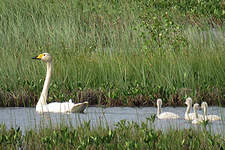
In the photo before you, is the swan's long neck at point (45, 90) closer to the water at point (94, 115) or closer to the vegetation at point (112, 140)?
the water at point (94, 115)

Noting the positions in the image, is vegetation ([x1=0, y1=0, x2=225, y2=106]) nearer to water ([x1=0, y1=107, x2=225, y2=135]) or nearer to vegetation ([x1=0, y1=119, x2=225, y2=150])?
water ([x1=0, y1=107, x2=225, y2=135])

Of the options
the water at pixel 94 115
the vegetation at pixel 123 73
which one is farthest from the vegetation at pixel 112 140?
the vegetation at pixel 123 73

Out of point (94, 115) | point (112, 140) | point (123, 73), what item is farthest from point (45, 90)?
point (112, 140)

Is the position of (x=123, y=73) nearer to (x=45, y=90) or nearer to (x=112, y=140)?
(x=45, y=90)

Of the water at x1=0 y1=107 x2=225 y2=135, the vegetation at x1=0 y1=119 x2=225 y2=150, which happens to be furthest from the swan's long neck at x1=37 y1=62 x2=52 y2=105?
the vegetation at x1=0 y1=119 x2=225 y2=150

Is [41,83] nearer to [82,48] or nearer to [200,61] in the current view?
[82,48]

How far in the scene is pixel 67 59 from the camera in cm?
1444

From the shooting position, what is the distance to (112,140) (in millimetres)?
7793

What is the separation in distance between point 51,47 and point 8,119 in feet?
18.8

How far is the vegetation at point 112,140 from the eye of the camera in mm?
7431

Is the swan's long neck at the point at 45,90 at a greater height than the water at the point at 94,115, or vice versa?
the swan's long neck at the point at 45,90

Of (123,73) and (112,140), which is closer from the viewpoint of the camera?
(112,140)

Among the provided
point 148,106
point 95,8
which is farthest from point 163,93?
point 95,8

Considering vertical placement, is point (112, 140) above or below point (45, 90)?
below
